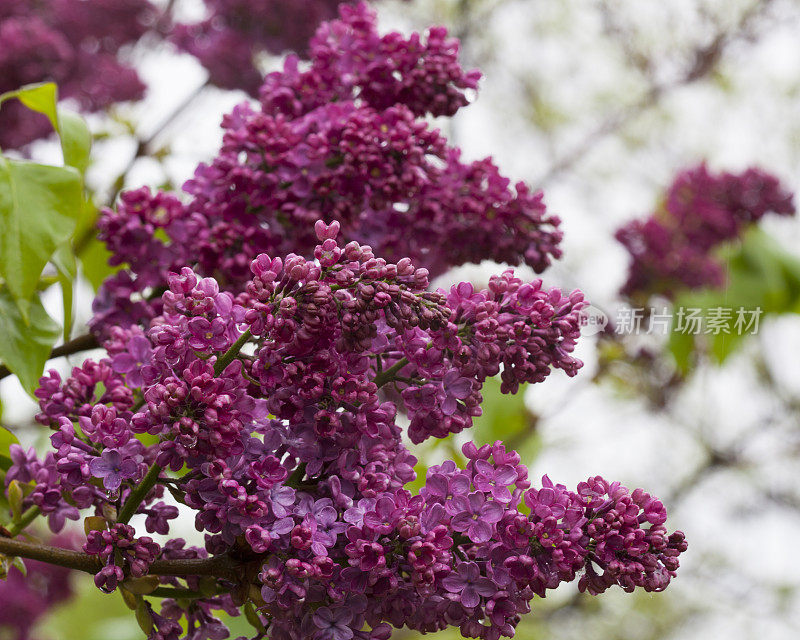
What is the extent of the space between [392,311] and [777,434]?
2.15 meters

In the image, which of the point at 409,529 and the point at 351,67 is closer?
the point at 409,529

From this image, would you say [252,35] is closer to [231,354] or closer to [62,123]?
[62,123]

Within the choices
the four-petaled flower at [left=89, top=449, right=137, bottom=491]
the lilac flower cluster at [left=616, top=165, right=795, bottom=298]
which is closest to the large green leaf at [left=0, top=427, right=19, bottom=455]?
the four-petaled flower at [left=89, top=449, right=137, bottom=491]

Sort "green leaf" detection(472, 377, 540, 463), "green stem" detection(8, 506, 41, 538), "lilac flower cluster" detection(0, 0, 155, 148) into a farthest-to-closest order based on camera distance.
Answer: "lilac flower cluster" detection(0, 0, 155, 148) → "green leaf" detection(472, 377, 540, 463) → "green stem" detection(8, 506, 41, 538)

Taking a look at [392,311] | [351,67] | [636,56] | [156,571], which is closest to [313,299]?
[392,311]

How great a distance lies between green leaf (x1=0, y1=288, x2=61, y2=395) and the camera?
0.52 metres

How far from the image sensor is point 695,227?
1562 millimetres

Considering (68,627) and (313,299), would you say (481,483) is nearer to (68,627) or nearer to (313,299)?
(313,299)

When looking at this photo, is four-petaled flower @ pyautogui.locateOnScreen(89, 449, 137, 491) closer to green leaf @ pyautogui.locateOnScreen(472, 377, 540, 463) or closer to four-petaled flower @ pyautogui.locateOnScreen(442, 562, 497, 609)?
Result: four-petaled flower @ pyautogui.locateOnScreen(442, 562, 497, 609)

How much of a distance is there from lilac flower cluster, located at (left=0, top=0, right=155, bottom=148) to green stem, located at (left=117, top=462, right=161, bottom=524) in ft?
2.67

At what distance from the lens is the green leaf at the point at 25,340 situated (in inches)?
20.6

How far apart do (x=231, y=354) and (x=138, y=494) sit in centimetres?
8

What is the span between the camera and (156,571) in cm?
42

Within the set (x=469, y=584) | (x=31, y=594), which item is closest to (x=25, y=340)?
(x=469, y=584)
